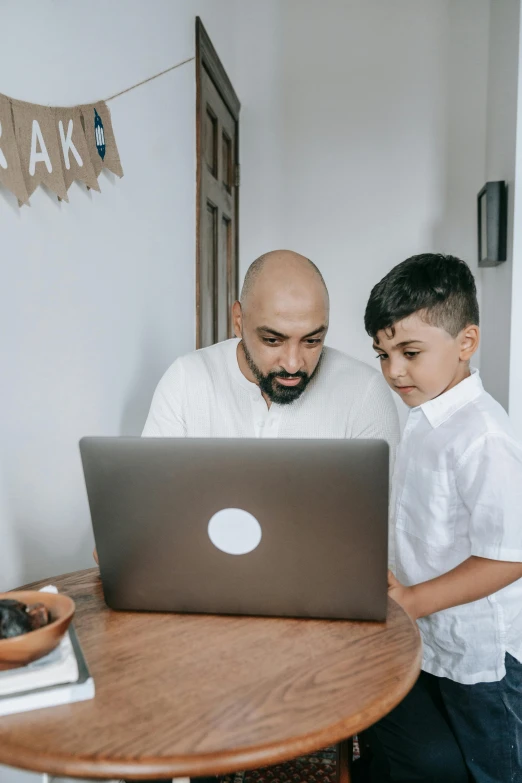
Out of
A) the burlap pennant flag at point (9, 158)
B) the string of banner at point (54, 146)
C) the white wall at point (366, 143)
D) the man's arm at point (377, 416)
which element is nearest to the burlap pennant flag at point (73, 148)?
the string of banner at point (54, 146)

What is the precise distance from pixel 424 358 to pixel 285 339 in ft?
1.10

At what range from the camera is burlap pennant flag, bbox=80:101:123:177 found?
1469 mm

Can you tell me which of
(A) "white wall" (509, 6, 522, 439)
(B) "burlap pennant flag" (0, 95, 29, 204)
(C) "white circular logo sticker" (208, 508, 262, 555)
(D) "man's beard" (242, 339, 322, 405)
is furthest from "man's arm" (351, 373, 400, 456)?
(A) "white wall" (509, 6, 522, 439)

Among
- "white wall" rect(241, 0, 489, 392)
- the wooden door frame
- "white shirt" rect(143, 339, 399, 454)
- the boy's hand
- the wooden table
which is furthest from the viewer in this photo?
"white wall" rect(241, 0, 489, 392)

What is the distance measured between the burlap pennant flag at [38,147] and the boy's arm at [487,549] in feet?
3.31

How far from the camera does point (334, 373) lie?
159 cm

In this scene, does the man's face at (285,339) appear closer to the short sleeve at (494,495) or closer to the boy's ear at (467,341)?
the boy's ear at (467,341)

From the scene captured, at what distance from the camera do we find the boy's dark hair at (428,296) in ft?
4.14

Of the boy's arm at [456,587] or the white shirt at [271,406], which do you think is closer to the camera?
the boy's arm at [456,587]

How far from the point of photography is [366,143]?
3.31 meters

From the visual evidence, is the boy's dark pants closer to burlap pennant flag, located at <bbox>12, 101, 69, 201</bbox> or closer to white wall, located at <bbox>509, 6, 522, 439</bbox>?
burlap pennant flag, located at <bbox>12, 101, 69, 201</bbox>

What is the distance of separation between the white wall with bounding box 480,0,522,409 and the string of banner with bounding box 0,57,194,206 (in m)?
1.67

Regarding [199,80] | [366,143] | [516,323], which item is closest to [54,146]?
[199,80]

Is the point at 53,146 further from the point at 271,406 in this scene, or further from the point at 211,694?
the point at 211,694
